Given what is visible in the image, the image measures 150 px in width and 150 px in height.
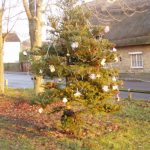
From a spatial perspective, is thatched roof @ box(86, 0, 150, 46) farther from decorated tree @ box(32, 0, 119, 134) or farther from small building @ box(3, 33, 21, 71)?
small building @ box(3, 33, 21, 71)

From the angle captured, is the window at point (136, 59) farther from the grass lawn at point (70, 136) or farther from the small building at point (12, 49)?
the small building at point (12, 49)

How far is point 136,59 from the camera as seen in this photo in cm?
3422

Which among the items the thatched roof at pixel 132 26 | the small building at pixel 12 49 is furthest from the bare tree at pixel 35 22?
the small building at pixel 12 49

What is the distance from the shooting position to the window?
33.9 metres

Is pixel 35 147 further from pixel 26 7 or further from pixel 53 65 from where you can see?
pixel 26 7

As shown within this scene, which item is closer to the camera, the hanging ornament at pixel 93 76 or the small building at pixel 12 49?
the hanging ornament at pixel 93 76

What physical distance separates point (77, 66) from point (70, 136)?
1635 millimetres

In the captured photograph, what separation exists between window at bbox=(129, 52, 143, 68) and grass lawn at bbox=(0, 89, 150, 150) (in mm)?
22276

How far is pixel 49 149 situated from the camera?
7.20m

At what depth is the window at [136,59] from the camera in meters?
33.9

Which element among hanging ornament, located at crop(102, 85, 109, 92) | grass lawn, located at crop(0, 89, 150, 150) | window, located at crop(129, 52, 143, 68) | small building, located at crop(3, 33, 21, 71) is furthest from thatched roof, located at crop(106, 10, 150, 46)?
small building, located at crop(3, 33, 21, 71)

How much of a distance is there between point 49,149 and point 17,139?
46.3 inches

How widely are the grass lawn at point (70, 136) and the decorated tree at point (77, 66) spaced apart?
536mm

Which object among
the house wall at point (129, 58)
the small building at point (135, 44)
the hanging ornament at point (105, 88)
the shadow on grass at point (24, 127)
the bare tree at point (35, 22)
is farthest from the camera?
the small building at point (135, 44)
